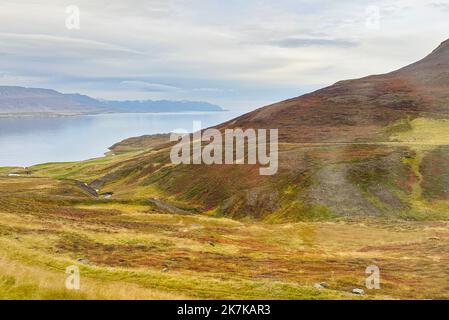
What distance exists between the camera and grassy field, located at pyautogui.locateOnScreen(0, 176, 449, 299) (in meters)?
26.0

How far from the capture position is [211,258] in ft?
130

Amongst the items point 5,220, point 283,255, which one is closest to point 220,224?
point 283,255

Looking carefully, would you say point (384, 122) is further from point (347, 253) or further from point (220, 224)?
point (347, 253)

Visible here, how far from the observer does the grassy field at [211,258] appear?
25953 mm

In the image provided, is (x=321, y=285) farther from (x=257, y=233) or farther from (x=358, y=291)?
(x=257, y=233)

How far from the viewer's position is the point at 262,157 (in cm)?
11131

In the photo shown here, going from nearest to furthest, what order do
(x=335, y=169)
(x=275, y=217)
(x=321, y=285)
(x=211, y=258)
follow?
1. (x=321, y=285)
2. (x=211, y=258)
3. (x=275, y=217)
4. (x=335, y=169)

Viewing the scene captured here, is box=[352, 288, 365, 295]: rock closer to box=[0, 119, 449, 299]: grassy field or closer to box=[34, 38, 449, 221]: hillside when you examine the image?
box=[0, 119, 449, 299]: grassy field

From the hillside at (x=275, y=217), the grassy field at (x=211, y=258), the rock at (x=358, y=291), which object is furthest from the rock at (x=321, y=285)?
the rock at (x=358, y=291)

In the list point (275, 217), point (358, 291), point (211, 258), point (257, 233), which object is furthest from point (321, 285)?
point (275, 217)

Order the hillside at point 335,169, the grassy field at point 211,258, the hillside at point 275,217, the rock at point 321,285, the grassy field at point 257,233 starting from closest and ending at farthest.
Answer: the grassy field at point 211,258 < the grassy field at point 257,233 < the hillside at point 275,217 < the rock at point 321,285 < the hillside at point 335,169

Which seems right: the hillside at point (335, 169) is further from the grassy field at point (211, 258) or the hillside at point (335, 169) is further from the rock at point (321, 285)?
the rock at point (321, 285)

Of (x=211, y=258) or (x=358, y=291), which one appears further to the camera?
(x=211, y=258)

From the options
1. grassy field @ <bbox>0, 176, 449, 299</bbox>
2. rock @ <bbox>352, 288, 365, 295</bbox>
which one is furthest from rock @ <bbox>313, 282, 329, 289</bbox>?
rock @ <bbox>352, 288, 365, 295</bbox>
